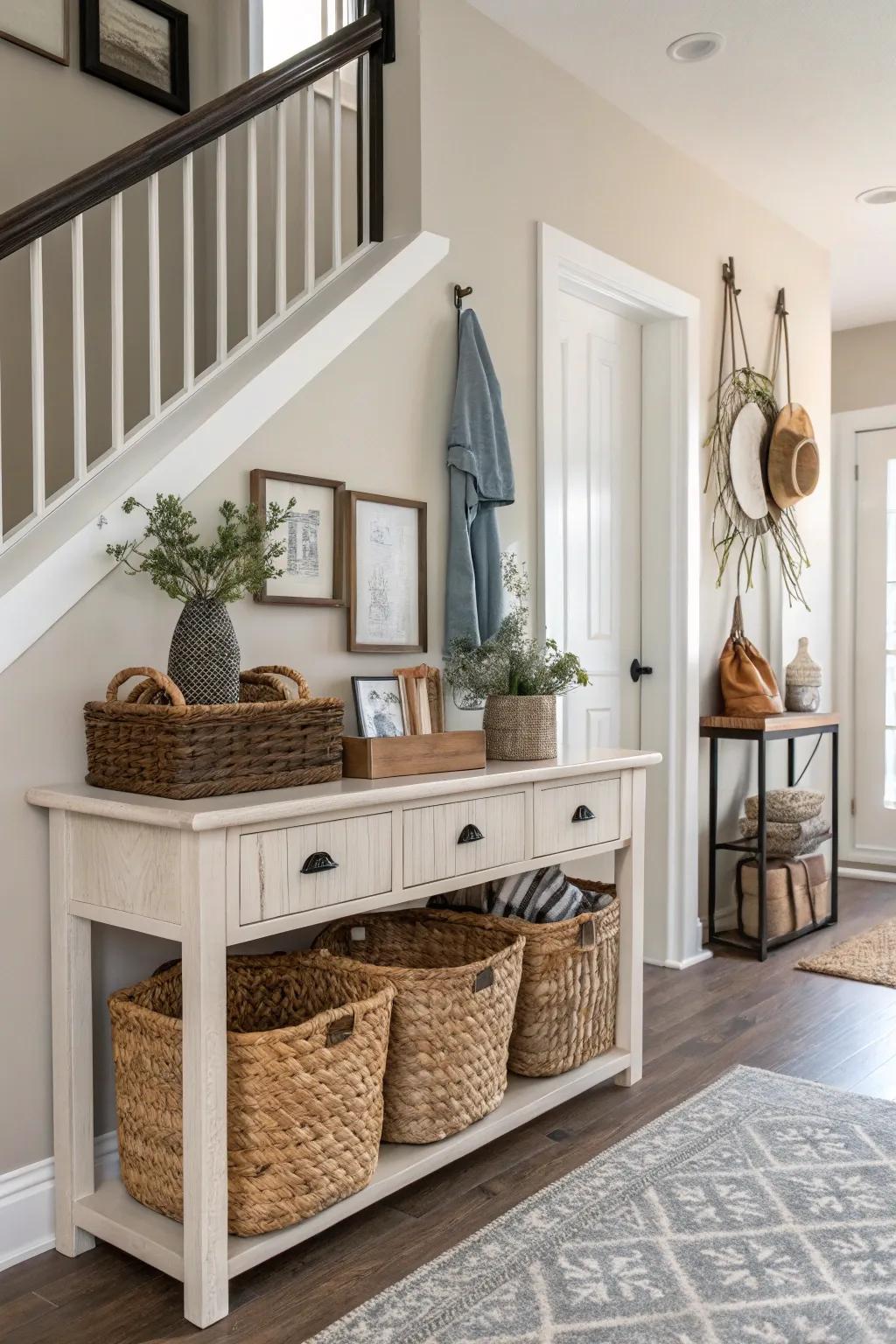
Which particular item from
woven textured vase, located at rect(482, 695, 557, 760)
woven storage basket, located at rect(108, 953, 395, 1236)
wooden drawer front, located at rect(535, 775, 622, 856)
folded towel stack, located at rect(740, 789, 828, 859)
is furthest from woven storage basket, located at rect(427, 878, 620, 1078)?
folded towel stack, located at rect(740, 789, 828, 859)

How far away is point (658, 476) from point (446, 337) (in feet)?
4.12

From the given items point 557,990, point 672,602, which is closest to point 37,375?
point 557,990

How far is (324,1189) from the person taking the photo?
1.92 m

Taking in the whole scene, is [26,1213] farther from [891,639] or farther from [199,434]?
[891,639]

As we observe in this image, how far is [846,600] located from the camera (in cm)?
558

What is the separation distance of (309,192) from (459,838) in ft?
4.94

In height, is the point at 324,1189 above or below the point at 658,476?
below

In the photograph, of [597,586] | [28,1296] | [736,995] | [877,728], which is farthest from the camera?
[877,728]

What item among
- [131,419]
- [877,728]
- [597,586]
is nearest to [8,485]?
[131,419]

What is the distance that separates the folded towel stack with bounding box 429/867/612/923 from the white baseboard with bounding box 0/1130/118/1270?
1.05m

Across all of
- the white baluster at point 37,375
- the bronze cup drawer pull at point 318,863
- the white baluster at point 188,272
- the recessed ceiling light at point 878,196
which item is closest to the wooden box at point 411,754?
the bronze cup drawer pull at point 318,863

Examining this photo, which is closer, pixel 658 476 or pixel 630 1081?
pixel 630 1081

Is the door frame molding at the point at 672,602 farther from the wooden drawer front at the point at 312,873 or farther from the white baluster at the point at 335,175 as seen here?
the wooden drawer front at the point at 312,873

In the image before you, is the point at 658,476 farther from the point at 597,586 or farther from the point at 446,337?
the point at 446,337
